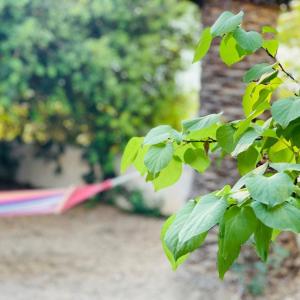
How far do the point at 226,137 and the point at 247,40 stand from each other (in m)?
0.14

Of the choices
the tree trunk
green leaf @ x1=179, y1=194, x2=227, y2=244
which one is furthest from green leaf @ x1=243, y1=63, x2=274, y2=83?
the tree trunk

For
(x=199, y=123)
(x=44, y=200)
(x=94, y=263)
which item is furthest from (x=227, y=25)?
(x=94, y=263)

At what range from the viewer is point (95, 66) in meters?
6.73

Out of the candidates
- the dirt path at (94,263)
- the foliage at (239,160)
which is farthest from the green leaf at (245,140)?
the dirt path at (94,263)

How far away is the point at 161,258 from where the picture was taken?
5273 mm

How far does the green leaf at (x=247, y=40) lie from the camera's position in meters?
0.73

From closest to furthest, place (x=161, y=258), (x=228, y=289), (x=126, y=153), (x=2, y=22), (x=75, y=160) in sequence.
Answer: (x=126, y=153), (x=228, y=289), (x=161, y=258), (x=2, y=22), (x=75, y=160)

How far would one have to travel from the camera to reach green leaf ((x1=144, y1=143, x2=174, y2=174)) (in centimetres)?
74

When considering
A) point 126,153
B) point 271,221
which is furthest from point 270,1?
point 271,221

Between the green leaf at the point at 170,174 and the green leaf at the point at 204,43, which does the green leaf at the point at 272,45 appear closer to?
the green leaf at the point at 204,43

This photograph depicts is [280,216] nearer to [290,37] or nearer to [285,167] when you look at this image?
[285,167]

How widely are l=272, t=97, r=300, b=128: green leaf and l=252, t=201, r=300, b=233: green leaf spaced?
0.13 metres

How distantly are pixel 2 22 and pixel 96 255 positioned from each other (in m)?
2.89

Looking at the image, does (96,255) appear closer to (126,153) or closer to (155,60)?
(155,60)
